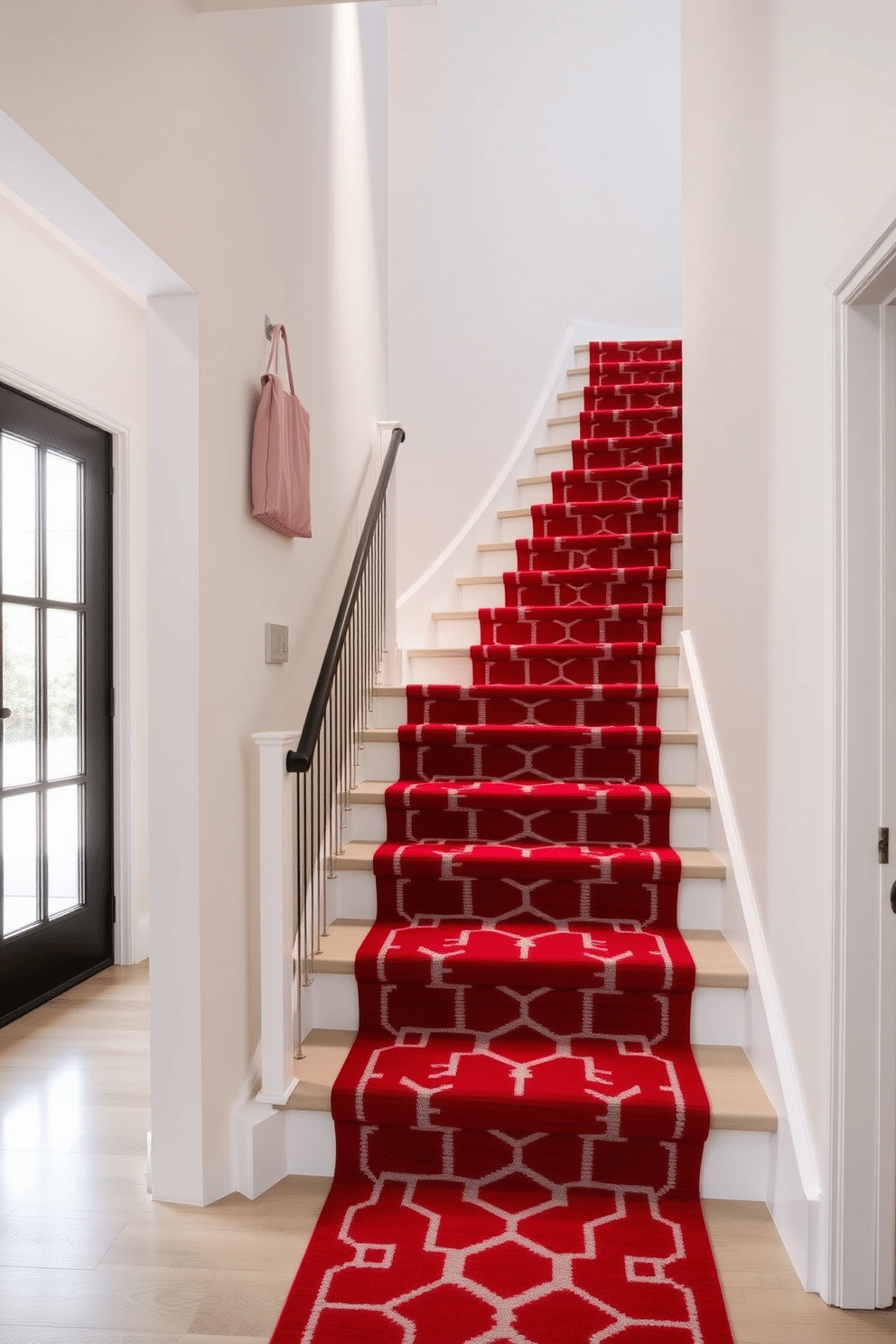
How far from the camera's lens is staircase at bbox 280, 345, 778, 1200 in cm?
218

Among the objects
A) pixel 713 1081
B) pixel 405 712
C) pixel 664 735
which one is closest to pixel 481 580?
pixel 405 712

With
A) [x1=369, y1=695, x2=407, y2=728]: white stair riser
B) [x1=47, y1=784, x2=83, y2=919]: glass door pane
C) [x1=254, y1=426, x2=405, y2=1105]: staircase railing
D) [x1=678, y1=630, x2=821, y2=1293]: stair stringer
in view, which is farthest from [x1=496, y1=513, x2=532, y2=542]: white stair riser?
[x1=47, y1=784, x2=83, y2=919]: glass door pane

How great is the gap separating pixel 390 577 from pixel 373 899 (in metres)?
1.65

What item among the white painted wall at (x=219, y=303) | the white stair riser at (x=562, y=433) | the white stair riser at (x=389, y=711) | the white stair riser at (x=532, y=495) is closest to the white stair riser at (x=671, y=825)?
the white painted wall at (x=219, y=303)

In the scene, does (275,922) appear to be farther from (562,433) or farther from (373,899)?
(562,433)

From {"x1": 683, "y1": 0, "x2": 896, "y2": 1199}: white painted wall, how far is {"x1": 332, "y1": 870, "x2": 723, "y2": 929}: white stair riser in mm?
241

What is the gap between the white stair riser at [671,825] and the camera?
119 inches

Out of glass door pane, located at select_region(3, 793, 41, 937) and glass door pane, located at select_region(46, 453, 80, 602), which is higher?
glass door pane, located at select_region(46, 453, 80, 602)

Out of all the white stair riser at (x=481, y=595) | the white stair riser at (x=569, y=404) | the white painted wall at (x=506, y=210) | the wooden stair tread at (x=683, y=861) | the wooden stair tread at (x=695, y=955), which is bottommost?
the wooden stair tread at (x=695, y=955)

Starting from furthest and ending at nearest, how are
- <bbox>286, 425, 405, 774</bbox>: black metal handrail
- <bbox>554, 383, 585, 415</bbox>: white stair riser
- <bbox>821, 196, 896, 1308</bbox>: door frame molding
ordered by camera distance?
<bbox>554, 383, 585, 415</bbox>: white stair riser
<bbox>286, 425, 405, 774</bbox>: black metal handrail
<bbox>821, 196, 896, 1308</bbox>: door frame molding

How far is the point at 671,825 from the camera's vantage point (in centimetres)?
305

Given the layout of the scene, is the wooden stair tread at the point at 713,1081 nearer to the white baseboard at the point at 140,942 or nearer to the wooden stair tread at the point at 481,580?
the white baseboard at the point at 140,942

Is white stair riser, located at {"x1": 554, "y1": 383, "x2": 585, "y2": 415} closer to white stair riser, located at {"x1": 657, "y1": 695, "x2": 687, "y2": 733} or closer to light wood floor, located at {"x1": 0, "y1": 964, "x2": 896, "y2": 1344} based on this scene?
white stair riser, located at {"x1": 657, "y1": 695, "x2": 687, "y2": 733}

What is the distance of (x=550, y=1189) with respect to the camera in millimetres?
2191
